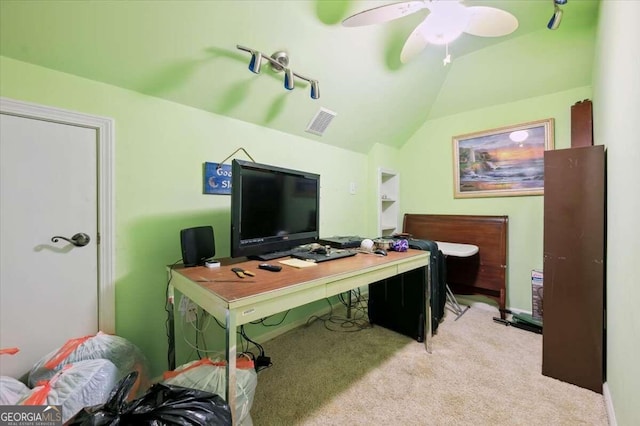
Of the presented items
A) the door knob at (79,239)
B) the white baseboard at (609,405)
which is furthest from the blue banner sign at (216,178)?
the white baseboard at (609,405)

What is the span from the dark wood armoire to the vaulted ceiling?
1.28 meters

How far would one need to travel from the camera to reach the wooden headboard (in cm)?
263

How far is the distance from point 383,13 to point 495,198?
2330 millimetres

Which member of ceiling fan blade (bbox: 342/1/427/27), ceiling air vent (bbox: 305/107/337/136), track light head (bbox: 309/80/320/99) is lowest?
ceiling air vent (bbox: 305/107/337/136)

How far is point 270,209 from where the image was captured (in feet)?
5.71

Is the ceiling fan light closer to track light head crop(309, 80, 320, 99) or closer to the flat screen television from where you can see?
track light head crop(309, 80, 320, 99)

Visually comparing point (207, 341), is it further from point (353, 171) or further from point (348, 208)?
point (353, 171)

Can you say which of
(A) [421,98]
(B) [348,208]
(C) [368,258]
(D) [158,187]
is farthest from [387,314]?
(A) [421,98]

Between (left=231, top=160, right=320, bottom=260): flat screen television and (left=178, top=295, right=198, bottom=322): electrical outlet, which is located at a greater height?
(left=231, top=160, right=320, bottom=260): flat screen television

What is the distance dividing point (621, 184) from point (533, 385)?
131cm

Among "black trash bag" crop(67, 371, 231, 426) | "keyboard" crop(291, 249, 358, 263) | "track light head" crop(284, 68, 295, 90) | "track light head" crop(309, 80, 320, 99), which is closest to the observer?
"black trash bag" crop(67, 371, 231, 426)

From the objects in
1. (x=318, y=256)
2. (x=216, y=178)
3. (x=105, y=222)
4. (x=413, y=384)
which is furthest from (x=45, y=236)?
(x=413, y=384)

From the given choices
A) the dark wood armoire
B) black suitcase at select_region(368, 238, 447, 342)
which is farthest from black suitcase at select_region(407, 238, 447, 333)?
the dark wood armoire

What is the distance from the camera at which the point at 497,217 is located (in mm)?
2686
